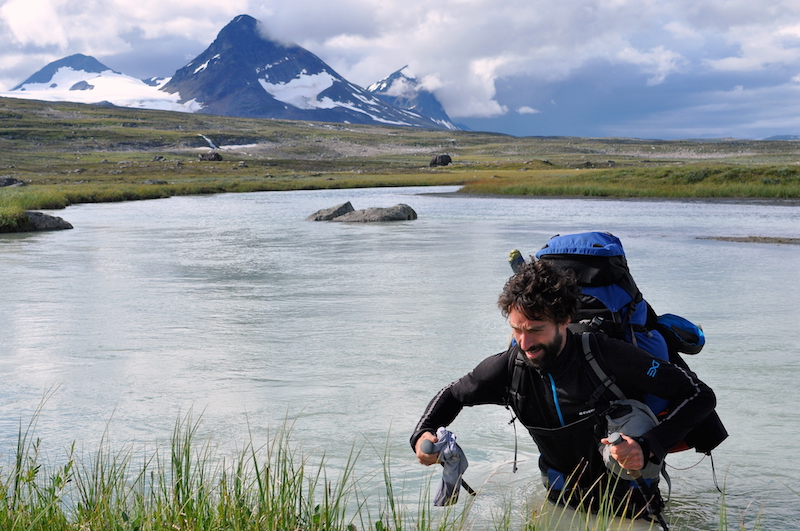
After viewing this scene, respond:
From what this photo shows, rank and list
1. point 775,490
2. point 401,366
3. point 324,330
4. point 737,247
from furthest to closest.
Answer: point 737,247 < point 324,330 < point 401,366 < point 775,490

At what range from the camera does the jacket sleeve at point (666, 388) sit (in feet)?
11.1

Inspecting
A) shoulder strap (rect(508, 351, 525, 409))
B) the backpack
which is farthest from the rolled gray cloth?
the backpack

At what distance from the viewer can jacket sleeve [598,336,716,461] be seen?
3.39 m

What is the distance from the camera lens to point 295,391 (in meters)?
7.18

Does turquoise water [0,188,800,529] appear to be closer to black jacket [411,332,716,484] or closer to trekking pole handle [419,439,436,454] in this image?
black jacket [411,332,716,484]

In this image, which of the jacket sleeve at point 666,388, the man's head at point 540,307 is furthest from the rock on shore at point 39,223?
the jacket sleeve at point 666,388

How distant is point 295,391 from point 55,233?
19.2 metres

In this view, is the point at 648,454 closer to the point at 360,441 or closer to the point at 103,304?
the point at 360,441

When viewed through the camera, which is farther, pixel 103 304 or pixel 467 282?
pixel 467 282

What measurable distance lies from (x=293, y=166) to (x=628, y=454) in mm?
104057

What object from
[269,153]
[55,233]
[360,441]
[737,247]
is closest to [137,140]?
[269,153]

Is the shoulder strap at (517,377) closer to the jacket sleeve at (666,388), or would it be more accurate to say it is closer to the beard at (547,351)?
the beard at (547,351)

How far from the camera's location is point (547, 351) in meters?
3.41

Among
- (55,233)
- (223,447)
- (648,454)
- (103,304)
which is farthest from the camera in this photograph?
(55,233)
